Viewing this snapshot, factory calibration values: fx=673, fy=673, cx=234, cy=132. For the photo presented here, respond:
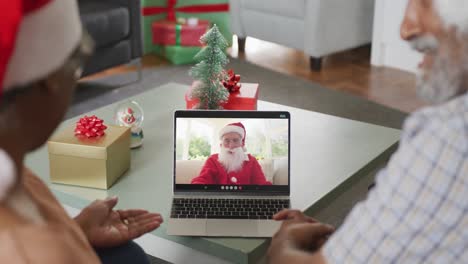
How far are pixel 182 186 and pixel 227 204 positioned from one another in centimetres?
14

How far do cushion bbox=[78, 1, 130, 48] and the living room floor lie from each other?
42 cm

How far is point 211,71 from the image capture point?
6.86ft

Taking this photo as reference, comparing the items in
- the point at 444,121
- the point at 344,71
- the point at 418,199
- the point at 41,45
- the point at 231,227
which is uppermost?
the point at 41,45

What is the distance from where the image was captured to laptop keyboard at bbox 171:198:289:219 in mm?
1673

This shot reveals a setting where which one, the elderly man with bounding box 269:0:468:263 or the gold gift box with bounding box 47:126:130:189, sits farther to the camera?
the gold gift box with bounding box 47:126:130:189

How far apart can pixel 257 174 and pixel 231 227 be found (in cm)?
22

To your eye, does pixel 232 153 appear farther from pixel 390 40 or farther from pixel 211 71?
pixel 390 40

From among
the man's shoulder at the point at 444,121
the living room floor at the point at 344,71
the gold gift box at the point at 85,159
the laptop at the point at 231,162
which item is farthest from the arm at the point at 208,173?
the living room floor at the point at 344,71

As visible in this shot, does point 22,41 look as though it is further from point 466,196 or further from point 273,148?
point 273,148

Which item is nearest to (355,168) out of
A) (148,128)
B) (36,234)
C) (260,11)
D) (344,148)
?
(344,148)

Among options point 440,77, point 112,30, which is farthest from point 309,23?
point 440,77

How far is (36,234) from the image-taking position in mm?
814

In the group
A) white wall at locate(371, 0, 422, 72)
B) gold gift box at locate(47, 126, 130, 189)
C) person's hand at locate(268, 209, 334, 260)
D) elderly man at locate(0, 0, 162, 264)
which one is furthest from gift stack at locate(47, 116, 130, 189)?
white wall at locate(371, 0, 422, 72)

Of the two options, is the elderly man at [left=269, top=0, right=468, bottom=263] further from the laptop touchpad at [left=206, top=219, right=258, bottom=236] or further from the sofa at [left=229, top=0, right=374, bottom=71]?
the sofa at [left=229, top=0, right=374, bottom=71]
